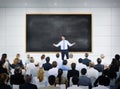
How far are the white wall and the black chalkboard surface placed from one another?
11.2 inches

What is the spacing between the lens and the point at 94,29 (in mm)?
20078

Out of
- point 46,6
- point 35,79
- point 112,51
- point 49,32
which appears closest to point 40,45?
point 49,32

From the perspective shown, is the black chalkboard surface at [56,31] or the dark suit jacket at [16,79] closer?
the dark suit jacket at [16,79]

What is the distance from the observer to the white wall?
20062 millimetres

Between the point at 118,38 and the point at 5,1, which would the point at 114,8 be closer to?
the point at 118,38

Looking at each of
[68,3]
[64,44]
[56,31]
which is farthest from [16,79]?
[68,3]

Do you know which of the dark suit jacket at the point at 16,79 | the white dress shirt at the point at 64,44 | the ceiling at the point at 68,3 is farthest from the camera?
the ceiling at the point at 68,3

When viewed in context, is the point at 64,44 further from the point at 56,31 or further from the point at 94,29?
the point at 94,29

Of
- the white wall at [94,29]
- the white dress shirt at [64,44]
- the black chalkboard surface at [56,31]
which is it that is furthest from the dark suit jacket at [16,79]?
the black chalkboard surface at [56,31]

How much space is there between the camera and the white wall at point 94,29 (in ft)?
65.8

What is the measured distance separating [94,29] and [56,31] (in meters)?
2.18

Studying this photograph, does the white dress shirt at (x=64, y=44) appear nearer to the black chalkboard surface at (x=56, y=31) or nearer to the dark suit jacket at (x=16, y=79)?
the black chalkboard surface at (x=56, y=31)

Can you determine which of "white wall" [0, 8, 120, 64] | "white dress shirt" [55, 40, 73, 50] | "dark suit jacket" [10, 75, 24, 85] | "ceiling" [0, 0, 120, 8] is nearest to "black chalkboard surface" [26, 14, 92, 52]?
"white wall" [0, 8, 120, 64]

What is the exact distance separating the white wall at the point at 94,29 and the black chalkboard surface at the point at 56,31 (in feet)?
0.94
